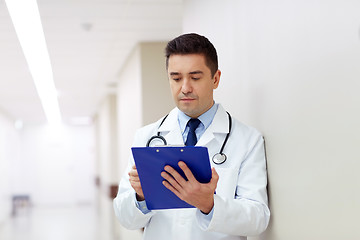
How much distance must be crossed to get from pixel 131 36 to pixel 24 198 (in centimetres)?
1259

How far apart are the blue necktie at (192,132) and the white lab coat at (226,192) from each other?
39 millimetres

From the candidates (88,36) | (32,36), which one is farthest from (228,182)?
(88,36)

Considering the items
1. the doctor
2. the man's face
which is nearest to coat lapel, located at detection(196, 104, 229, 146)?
the doctor

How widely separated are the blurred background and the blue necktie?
321 mm

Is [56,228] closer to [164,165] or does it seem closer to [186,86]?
[186,86]

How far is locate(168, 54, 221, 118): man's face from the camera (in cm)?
189

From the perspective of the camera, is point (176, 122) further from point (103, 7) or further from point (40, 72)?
point (40, 72)

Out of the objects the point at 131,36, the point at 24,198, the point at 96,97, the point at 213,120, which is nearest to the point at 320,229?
the point at 213,120

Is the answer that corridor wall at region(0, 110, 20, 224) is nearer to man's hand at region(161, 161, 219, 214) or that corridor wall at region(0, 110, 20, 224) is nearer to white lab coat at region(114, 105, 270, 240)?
white lab coat at region(114, 105, 270, 240)

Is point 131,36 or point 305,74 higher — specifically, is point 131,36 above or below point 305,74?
above

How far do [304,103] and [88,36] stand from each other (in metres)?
4.11

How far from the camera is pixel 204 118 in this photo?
80.3 inches

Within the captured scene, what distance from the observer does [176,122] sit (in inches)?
82.2

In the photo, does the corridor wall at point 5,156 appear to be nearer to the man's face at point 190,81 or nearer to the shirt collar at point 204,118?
the shirt collar at point 204,118
